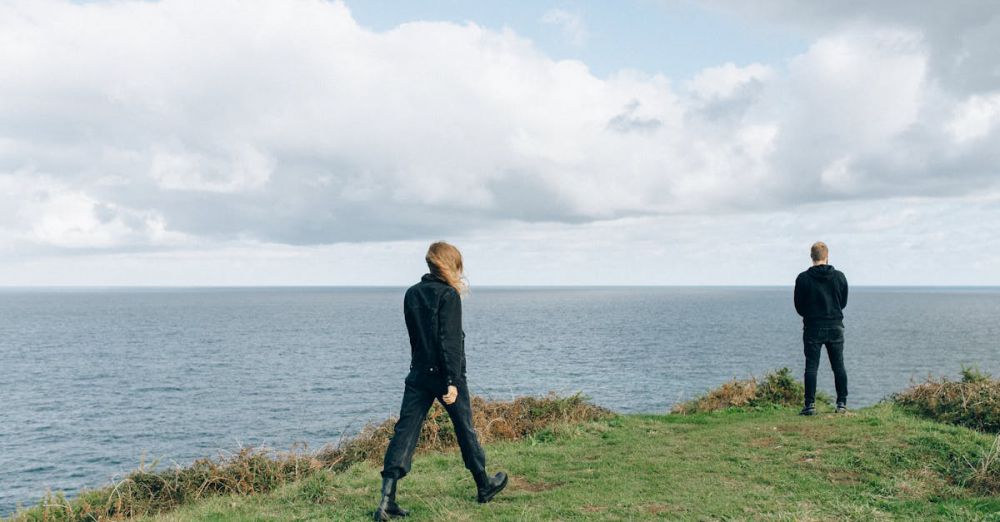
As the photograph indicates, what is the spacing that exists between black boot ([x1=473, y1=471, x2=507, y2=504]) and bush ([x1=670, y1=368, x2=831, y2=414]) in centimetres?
825

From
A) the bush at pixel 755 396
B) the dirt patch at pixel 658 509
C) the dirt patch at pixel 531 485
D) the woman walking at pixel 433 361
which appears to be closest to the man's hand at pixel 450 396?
the woman walking at pixel 433 361

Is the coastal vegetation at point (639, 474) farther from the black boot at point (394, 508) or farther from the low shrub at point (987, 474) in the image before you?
the black boot at point (394, 508)

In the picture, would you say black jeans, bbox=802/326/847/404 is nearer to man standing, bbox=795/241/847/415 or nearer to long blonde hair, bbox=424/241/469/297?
man standing, bbox=795/241/847/415

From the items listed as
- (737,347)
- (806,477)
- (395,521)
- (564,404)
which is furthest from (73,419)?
(737,347)

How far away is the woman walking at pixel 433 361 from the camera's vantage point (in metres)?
7.00

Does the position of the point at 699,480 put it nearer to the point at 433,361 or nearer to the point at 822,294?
the point at 433,361

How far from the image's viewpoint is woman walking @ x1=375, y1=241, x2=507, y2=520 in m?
7.00

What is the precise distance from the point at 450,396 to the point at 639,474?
338 cm

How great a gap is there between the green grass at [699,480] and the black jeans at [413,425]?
25.7 inches

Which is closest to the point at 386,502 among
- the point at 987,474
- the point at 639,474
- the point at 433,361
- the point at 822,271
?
the point at 433,361

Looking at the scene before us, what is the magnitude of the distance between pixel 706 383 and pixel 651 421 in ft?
104

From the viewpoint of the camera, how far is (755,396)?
15.0 metres

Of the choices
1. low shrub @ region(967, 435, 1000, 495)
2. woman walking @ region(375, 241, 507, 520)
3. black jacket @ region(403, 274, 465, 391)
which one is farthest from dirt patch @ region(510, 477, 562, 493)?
low shrub @ region(967, 435, 1000, 495)

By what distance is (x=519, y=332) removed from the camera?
300 ft
